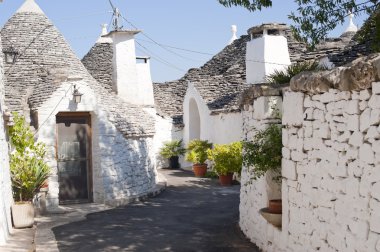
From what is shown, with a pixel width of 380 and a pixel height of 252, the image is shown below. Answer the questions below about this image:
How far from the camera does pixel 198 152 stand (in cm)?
1825

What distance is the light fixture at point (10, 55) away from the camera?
46.3 ft

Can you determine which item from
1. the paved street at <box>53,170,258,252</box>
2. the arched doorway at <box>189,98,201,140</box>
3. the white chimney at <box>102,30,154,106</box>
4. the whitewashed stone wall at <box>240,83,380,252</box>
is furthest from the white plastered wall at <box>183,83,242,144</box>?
the whitewashed stone wall at <box>240,83,380,252</box>

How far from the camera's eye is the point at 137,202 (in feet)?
42.1

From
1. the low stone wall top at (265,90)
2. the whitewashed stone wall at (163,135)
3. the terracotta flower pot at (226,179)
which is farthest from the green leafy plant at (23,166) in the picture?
the whitewashed stone wall at (163,135)

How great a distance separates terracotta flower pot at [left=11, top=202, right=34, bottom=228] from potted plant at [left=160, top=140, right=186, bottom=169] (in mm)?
11713

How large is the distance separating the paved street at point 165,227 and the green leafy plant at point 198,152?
4.15 meters

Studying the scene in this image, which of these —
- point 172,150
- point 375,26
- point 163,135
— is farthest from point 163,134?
point 375,26

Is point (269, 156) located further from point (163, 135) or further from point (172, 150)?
point (163, 135)

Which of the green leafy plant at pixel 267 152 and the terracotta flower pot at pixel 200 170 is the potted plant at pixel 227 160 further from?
the green leafy plant at pixel 267 152

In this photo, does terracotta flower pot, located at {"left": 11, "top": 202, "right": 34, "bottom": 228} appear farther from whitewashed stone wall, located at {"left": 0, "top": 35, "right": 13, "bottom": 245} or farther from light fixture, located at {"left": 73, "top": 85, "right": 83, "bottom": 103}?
light fixture, located at {"left": 73, "top": 85, "right": 83, "bottom": 103}

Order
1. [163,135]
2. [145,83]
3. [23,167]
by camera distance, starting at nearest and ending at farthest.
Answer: [23,167] → [145,83] → [163,135]

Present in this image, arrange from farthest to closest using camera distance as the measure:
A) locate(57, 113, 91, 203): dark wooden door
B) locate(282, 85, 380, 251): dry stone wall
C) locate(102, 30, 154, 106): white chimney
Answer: locate(102, 30, 154, 106): white chimney < locate(57, 113, 91, 203): dark wooden door < locate(282, 85, 380, 251): dry stone wall

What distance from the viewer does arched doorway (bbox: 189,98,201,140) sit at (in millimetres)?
21684

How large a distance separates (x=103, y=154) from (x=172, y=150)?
8899 mm
